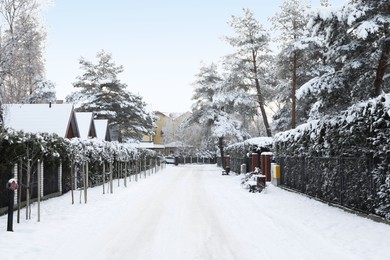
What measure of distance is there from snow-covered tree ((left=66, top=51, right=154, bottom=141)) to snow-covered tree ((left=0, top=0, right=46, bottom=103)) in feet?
27.0

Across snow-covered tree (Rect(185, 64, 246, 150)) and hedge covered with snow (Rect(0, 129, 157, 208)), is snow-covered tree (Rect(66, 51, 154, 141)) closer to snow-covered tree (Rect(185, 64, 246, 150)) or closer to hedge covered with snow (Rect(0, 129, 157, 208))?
snow-covered tree (Rect(185, 64, 246, 150))

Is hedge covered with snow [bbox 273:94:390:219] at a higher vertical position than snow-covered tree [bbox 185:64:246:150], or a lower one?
lower

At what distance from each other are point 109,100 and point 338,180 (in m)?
38.5

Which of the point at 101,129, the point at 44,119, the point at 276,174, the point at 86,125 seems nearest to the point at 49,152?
the point at 276,174

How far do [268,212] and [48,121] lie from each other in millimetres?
19550

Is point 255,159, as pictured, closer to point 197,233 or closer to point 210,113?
point 197,233

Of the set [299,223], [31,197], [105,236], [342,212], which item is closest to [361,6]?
[342,212]

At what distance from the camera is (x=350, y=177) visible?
11148 mm

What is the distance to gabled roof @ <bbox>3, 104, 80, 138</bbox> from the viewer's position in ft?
85.9

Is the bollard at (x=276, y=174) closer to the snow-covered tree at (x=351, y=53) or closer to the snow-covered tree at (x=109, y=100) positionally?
the snow-covered tree at (x=351, y=53)

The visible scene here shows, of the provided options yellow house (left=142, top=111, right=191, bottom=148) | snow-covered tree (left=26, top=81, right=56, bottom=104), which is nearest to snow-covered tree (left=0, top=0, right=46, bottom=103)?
snow-covered tree (left=26, top=81, right=56, bottom=104)

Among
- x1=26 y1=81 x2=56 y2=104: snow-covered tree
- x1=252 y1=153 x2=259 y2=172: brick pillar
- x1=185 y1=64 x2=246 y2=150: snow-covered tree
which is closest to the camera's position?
x1=252 y1=153 x2=259 y2=172: brick pillar

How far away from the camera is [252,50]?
3631cm

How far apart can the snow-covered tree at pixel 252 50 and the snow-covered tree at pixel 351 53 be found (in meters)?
21.7
